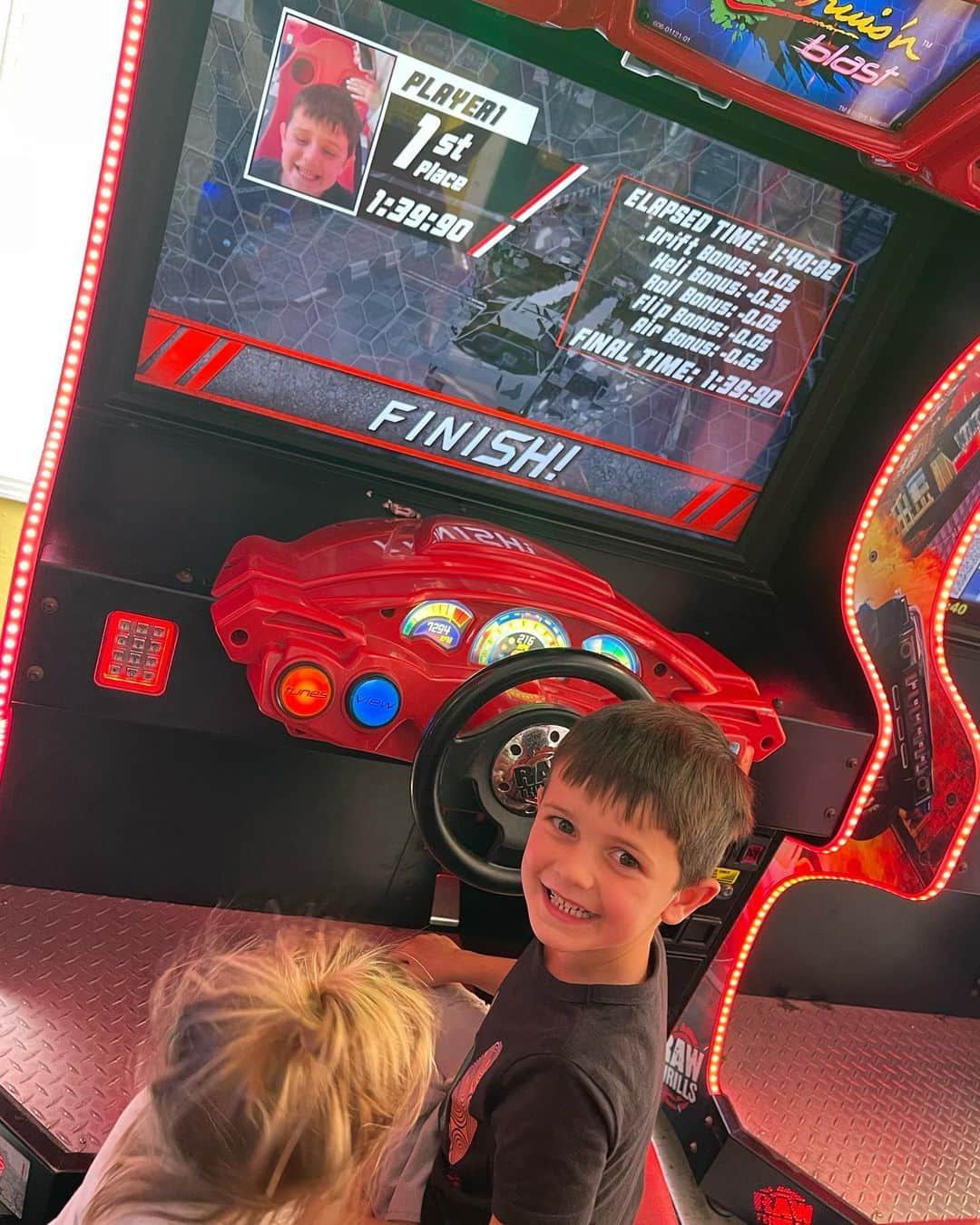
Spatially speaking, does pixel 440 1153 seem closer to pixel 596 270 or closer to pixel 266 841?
pixel 266 841

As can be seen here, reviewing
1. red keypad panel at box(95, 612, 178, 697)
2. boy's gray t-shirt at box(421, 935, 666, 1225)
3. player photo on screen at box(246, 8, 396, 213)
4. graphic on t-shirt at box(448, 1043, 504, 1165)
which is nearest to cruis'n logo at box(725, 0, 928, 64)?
player photo on screen at box(246, 8, 396, 213)

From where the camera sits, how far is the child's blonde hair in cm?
78

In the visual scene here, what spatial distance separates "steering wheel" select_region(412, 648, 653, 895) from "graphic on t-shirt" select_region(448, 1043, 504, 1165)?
25cm

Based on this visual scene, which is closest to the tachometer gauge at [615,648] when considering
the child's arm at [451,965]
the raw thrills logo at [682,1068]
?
the child's arm at [451,965]

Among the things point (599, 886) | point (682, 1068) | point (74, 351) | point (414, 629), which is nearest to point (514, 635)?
point (414, 629)

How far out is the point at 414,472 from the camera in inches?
64.2

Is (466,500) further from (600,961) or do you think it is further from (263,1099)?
(263,1099)

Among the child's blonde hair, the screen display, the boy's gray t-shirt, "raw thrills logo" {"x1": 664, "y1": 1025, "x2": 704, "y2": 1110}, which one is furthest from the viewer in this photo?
"raw thrills logo" {"x1": 664, "y1": 1025, "x2": 704, "y2": 1110}

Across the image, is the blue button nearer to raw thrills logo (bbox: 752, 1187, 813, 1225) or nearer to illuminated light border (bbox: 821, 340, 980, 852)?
illuminated light border (bbox: 821, 340, 980, 852)

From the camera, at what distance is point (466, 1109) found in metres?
1.15

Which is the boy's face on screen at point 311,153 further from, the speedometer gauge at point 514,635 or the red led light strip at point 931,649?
the red led light strip at point 931,649

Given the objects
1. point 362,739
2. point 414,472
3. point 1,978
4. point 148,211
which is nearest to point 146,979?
point 1,978

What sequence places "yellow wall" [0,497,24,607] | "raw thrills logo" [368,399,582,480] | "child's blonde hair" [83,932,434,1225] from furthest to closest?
"yellow wall" [0,497,24,607] < "raw thrills logo" [368,399,582,480] < "child's blonde hair" [83,932,434,1225]

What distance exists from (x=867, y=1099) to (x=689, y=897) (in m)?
1.12
